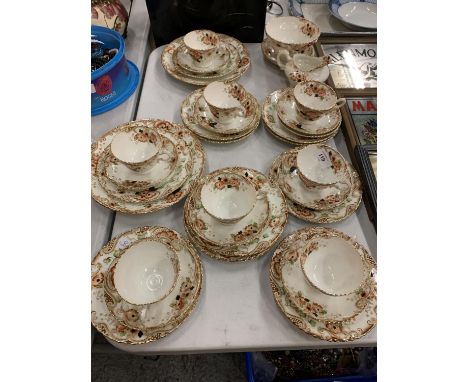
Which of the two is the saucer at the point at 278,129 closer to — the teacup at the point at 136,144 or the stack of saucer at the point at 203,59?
the stack of saucer at the point at 203,59

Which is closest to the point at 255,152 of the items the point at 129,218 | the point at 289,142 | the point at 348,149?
the point at 289,142

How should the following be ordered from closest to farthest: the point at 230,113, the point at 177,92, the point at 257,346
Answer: the point at 257,346 < the point at 230,113 < the point at 177,92

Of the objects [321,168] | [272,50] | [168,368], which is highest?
[272,50]

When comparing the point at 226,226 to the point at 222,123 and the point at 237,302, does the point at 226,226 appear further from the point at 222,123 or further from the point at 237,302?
the point at 222,123

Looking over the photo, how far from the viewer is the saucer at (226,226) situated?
874 mm

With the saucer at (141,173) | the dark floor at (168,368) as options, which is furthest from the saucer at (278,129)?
the dark floor at (168,368)

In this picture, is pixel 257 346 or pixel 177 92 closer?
pixel 257 346

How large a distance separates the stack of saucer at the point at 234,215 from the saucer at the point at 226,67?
1.57 ft

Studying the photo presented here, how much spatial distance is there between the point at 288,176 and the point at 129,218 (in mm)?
474

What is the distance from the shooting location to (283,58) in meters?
1.31

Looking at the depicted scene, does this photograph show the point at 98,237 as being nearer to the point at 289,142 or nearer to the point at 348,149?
the point at 289,142

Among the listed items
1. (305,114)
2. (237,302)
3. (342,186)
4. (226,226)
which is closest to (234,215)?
(226,226)

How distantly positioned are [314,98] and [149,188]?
2.05 ft

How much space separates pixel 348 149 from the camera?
3.79 ft
